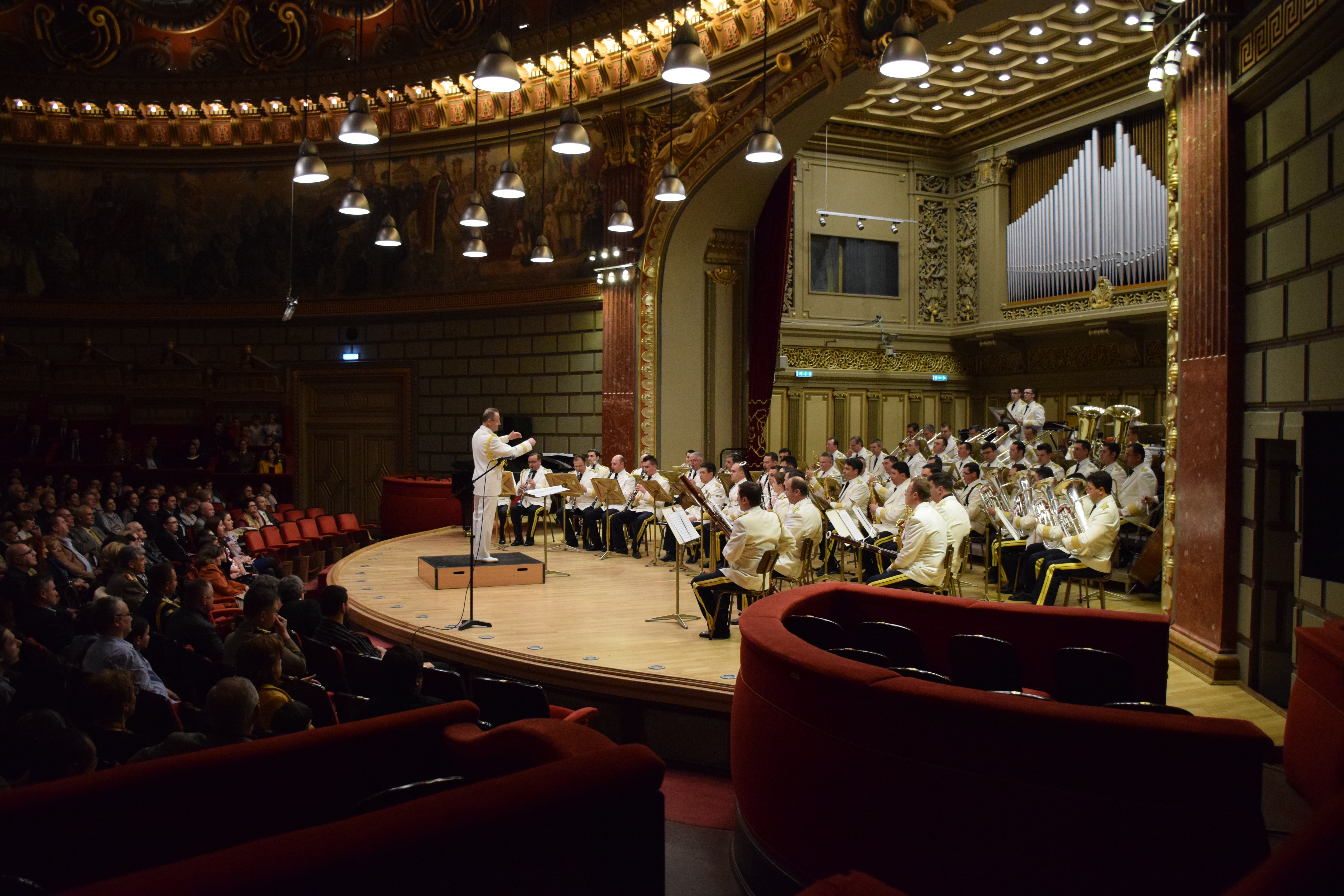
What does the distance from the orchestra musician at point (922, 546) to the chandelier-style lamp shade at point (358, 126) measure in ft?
17.2

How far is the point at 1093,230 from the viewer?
14.7 m

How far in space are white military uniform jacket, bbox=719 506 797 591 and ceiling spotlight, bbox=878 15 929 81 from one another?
3.30m

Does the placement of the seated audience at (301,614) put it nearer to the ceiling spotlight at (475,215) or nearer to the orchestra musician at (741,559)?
the orchestra musician at (741,559)

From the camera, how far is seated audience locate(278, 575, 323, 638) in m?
6.14

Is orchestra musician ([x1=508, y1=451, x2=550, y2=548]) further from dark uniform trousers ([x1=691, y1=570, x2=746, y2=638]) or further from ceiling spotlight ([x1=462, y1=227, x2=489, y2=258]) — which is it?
dark uniform trousers ([x1=691, y1=570, x2=746, y2=638])

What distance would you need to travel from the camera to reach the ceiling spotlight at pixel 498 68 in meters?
6.34

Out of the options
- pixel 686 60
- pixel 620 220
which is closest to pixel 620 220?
pixel 620 220

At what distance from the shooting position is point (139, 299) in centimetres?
1758

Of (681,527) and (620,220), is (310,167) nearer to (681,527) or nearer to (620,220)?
(620,220)

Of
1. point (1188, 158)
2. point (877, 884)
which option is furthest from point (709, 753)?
point (1188, 158)

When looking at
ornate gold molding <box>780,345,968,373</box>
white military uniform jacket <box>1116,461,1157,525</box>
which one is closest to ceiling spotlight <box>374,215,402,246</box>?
ornate gold molding <box>780,345,968,373</box>

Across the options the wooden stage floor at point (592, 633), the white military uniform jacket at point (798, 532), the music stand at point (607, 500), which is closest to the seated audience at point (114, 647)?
the wooden stage floor at point (592, 633)

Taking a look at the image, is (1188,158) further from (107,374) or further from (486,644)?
(107,374)

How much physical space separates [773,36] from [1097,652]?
29.8 ft
